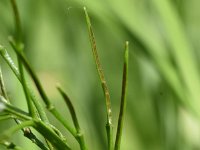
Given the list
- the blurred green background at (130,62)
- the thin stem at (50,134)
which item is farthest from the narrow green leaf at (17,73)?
the blurred green background at (130,62)

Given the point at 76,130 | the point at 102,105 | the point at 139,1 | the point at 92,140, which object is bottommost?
the point at 76,130

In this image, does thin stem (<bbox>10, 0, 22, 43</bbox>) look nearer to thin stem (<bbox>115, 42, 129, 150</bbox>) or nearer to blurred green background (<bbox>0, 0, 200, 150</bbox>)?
thin stem (<bbox>115, 42, 129, 150</bbox>)

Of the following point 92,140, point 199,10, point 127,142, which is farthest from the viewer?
point 199,10

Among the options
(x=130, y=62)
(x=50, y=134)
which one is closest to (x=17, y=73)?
(x=50, y=134)

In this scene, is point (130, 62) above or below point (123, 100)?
above

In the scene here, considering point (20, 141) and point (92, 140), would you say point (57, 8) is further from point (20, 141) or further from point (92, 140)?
point (20, 141)

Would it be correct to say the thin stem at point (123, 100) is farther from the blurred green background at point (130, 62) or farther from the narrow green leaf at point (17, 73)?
the blurred green background at point (130, 62)

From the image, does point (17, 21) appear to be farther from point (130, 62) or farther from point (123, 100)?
point (130, 62)

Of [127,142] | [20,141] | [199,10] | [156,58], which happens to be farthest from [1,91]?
[199,10]
